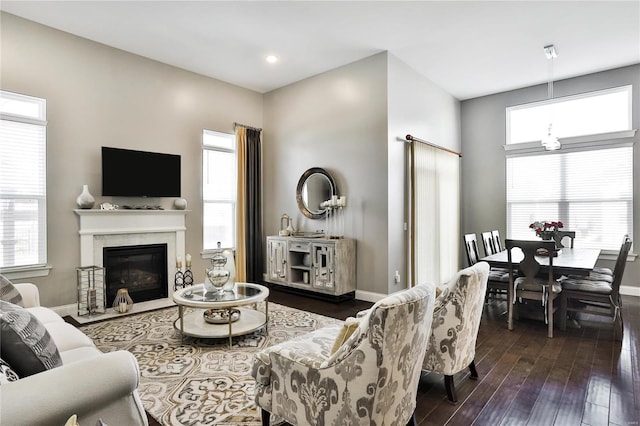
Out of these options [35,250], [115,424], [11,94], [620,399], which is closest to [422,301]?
[115,424]

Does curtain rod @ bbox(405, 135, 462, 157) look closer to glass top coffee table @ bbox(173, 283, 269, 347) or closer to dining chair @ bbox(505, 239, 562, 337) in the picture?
dining chair @ bbox(505, 239, 562, 337)

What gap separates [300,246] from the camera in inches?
204

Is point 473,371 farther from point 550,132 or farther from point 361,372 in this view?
point 550,132

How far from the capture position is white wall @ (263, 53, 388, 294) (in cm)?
481

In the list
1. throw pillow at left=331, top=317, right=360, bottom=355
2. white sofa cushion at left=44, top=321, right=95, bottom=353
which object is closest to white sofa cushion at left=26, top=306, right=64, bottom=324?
white sofa cushion at left=44, top=321, right=95, bottom=353

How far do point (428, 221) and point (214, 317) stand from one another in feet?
11.4

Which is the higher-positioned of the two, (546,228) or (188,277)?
(546,228)

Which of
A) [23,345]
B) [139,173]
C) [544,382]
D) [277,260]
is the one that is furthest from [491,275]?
[139,173]

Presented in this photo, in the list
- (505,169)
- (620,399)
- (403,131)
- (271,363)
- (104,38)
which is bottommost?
(620,399)

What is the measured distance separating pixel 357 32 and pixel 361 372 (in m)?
3.97

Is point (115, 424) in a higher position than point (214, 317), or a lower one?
higher

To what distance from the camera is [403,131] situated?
5.08m

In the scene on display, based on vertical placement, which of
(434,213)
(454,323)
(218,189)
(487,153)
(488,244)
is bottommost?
(454,323)

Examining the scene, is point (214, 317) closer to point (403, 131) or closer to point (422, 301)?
point (422, 301)
